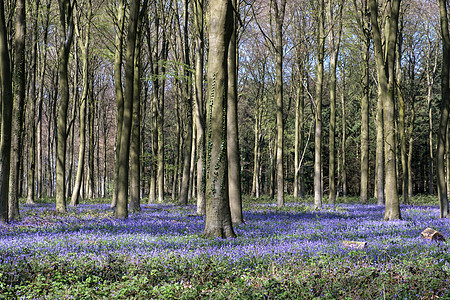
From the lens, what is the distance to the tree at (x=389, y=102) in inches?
470

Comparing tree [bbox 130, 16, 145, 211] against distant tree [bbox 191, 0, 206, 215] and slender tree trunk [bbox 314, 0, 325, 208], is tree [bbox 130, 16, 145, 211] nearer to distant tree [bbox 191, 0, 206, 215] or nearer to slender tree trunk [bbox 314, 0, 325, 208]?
distant tree [bbox 191, 0, 206, 215]

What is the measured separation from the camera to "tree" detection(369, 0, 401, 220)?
39.1 ft

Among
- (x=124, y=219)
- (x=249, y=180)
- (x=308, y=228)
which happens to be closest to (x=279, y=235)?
(x=308, y=228)

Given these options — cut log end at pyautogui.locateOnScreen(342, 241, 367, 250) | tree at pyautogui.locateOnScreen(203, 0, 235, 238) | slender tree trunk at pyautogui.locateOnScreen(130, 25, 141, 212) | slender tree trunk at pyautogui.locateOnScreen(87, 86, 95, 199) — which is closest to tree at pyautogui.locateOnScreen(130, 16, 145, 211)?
slender tree trunk at pyautogui.locateOnScreen(130, 25, 141, 212)

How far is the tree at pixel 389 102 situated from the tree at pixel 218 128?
6.41 metres

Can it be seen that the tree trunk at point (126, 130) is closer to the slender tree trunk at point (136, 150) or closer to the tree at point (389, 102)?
the slender tree trunk at point (136, 150)

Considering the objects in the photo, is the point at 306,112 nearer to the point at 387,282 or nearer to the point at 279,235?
the point at 279,235

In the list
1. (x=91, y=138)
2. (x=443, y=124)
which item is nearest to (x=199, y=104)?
(x=443, y=124)

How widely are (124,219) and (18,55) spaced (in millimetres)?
6044

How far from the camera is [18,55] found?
11320 mm

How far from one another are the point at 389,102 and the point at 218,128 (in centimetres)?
717

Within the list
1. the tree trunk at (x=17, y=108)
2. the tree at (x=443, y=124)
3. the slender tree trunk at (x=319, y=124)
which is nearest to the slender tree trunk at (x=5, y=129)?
the tree trunk at (x=17, y=108)

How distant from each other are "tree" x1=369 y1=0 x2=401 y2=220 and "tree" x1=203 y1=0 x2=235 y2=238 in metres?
6.41

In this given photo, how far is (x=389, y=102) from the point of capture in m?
12.5
